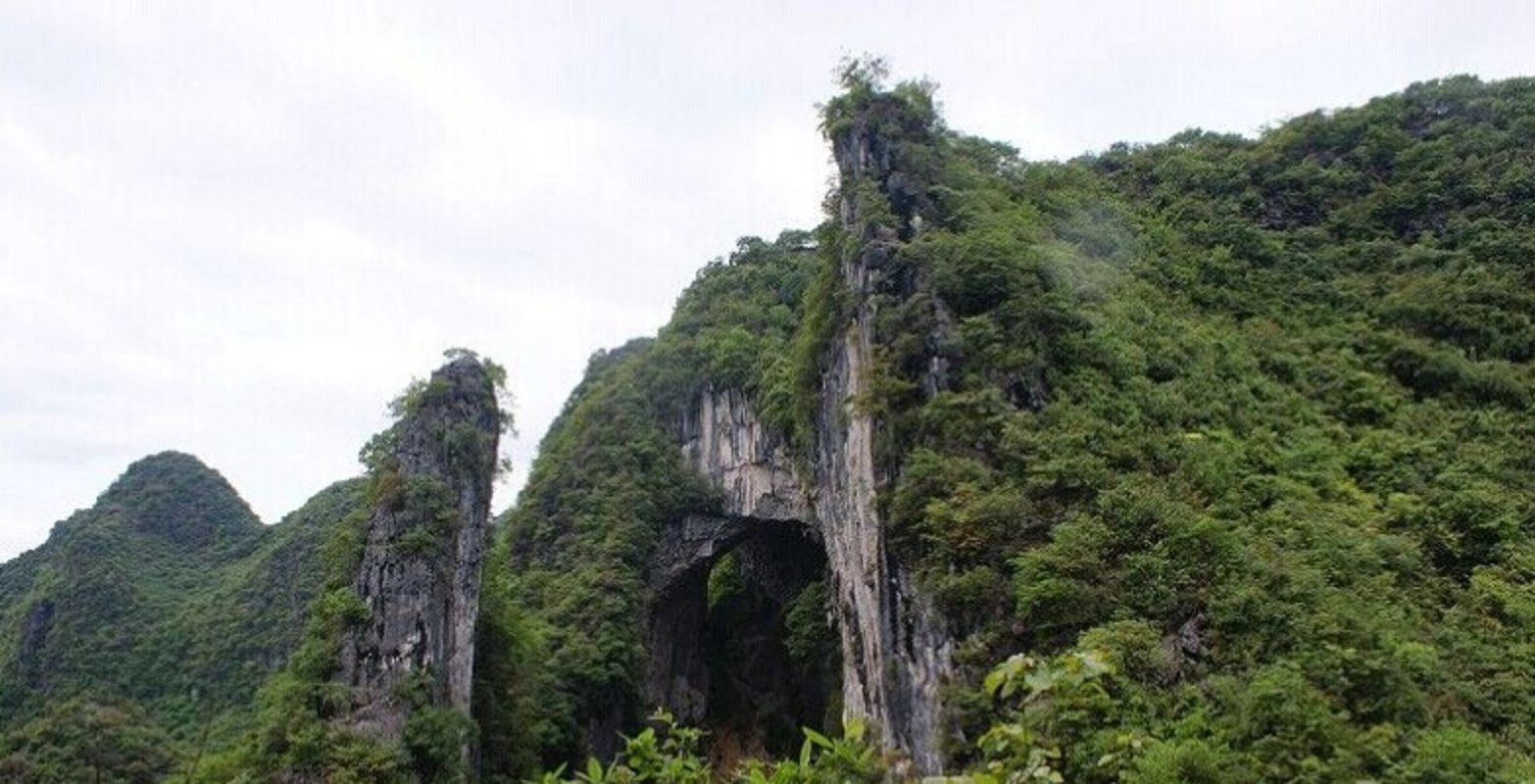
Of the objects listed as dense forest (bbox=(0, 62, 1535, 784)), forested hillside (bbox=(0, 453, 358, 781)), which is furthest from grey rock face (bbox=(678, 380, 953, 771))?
forested hillside (bbox=(0, 453, 358, 781))

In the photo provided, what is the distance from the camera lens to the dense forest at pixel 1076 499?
8.71 metres

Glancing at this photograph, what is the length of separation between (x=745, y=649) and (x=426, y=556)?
1364 cm

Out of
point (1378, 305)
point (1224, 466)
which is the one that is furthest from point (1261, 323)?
point (1224, 466)

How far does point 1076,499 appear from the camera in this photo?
12.0m

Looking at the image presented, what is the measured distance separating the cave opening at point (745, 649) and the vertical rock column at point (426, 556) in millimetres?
7959

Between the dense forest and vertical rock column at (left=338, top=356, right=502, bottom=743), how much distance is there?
951mm

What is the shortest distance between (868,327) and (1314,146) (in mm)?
13461

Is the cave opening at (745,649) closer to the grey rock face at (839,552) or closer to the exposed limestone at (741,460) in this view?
the grey rock face at (839,552)

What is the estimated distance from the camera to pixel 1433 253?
1861cm

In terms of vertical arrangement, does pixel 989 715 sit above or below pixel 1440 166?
below

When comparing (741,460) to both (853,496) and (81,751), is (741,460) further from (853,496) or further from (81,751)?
(81,751)

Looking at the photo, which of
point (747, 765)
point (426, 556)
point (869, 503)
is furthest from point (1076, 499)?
point (426, 556)

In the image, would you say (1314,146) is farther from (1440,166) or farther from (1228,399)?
(1228,399)

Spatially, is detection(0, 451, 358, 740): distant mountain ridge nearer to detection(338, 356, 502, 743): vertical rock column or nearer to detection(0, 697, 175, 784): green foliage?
detection(0, 697, 175, 784): green foliage
